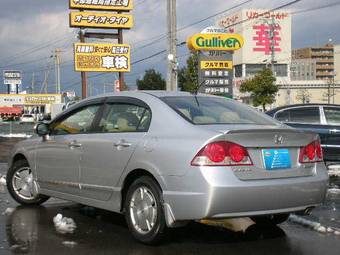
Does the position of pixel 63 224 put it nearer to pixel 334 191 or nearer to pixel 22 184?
pixel 22 184

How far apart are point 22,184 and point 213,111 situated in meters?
3.34

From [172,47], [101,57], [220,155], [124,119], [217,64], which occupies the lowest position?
[220,155]

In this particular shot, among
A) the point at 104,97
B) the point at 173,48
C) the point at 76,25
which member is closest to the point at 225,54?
the point at 173,48

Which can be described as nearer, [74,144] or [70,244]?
[70,244]

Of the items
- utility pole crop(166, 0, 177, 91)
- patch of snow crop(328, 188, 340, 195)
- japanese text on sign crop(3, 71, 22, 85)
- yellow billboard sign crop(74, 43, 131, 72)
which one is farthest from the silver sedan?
japanese text on sign crop(3, 71, 22, 85)

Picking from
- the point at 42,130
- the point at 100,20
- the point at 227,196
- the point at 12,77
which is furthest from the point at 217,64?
the point at 12,77

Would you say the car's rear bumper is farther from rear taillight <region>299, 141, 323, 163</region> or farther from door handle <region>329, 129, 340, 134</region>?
door handle <region>329, 129, 340, 134</region>

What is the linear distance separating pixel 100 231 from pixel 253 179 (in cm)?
202

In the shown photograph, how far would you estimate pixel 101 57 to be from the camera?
39.4 meters

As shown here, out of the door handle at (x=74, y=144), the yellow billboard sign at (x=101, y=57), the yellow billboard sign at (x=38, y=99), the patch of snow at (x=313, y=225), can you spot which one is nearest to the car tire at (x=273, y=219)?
the patch of snow at (x=313, y=225)

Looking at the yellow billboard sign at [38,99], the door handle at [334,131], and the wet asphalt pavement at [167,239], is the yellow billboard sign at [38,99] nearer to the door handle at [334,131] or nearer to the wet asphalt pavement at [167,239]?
the door handle at [334,131]

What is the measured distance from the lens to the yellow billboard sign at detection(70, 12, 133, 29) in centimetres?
3909

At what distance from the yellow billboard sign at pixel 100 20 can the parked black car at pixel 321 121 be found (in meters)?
28.5

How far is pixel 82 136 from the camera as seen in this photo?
22.5 feet
